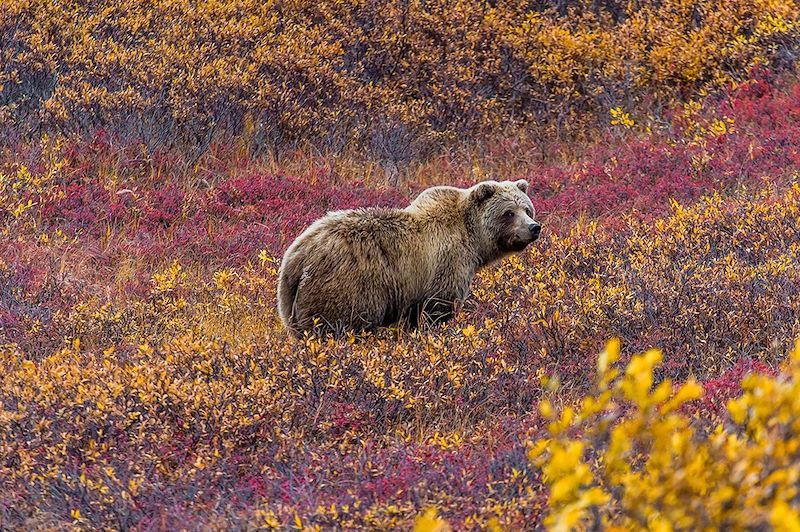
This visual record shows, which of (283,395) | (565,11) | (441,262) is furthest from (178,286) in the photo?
(565,11)

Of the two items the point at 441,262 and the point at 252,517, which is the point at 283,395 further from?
the point at 441,262

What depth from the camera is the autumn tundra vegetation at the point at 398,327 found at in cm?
435

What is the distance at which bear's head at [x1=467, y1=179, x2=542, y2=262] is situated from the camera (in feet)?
26.4

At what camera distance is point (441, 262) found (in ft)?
25.5

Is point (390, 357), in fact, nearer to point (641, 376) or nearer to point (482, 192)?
point (482, 192)

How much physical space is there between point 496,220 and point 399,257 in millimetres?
1066

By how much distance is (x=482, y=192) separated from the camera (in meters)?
8.02

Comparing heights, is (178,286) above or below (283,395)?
below

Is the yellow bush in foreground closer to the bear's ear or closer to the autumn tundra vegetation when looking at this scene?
the autumn tundra vegetation

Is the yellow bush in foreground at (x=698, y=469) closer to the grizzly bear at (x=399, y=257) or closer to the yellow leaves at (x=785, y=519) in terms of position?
the yellow leaves at (x=785, y=519)

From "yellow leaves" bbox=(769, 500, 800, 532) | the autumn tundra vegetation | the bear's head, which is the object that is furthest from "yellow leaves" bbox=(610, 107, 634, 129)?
Result: "yellow leaves" bbox=(769, 500, 800, 532)

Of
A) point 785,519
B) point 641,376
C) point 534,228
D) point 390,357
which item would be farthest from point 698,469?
point 534,228

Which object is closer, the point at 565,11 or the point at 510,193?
the point at 510,193

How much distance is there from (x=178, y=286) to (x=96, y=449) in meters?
3.90
